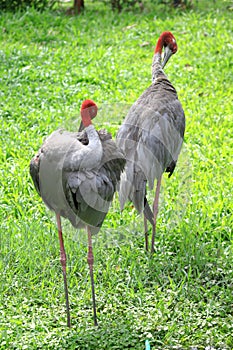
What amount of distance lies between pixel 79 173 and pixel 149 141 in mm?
1020

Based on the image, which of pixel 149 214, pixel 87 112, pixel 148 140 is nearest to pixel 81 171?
pixel 87 112

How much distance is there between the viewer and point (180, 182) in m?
6.06

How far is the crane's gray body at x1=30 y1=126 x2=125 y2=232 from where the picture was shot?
4.02 m

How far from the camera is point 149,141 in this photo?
16.1ft

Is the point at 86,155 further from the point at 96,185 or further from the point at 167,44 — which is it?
the point at 167,44

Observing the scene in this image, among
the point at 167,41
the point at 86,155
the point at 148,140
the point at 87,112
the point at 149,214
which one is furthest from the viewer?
the point at 167,41

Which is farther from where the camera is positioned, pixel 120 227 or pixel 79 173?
pixel 120 227

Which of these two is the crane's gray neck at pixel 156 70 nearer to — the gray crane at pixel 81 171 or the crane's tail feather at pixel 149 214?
the crane's tail feather at pixel 149 214

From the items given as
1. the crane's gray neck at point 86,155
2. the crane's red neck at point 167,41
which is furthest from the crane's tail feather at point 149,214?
the crane's red neck at point 167,41

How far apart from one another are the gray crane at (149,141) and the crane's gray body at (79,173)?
54 cm

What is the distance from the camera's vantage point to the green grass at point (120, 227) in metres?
4.39

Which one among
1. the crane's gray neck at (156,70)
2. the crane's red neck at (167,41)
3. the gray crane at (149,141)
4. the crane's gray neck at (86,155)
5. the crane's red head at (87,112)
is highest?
the crane's red neck at (167,41)

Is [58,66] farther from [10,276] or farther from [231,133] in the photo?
[10,276]

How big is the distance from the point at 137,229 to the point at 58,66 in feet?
12.2
